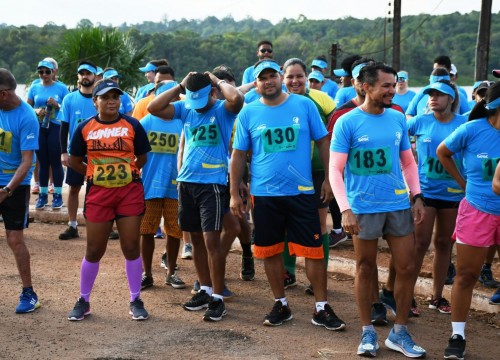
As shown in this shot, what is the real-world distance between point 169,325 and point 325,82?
644 cm

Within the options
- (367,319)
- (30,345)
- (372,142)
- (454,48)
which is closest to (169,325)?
(30,345)

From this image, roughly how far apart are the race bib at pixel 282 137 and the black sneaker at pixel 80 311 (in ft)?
7.33

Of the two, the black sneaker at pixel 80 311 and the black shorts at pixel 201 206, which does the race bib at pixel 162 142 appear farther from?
the black sneaker at pixel 80 311

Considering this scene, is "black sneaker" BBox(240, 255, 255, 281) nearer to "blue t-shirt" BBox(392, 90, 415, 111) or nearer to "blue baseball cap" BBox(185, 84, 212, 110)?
"blue baseball cap" BBox(185, 84, 212, 110)

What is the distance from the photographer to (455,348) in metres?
6.49

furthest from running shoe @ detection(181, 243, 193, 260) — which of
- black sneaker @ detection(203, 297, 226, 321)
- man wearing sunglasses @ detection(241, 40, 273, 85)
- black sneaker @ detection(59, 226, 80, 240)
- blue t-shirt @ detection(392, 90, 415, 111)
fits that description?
blue t-shirt @ detection(392, 90, 415, 111)

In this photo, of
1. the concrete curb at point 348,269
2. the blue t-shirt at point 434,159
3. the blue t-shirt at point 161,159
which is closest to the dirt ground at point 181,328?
the concrete curb at point 348,269

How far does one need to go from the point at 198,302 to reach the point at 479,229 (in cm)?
279

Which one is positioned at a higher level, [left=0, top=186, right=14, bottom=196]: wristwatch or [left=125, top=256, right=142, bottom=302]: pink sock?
[left=0, top=186, right=14, bottom=196]: wristwatch

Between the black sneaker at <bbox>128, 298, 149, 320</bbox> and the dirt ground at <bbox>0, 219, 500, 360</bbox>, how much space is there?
7 cm

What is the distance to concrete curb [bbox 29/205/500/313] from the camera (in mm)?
8188

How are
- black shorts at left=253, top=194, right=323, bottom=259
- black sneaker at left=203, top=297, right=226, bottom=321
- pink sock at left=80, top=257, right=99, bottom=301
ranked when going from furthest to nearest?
1. pink sock at left=80, top=257, right=99, bottom=301
2. black sneaker at left=203, top=297, right=226, bottom=321
3. black shorts at left=253, top=194, right=323, bottom=259

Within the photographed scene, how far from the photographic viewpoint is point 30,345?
680cm

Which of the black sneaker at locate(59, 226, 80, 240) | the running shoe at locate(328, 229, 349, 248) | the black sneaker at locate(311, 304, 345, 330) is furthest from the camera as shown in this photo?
the black sneaker at locate(59, 226, 80, 240)
